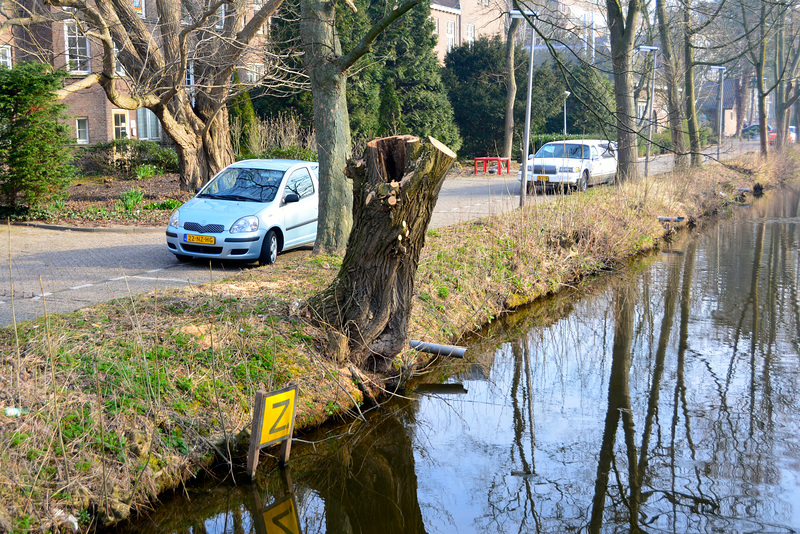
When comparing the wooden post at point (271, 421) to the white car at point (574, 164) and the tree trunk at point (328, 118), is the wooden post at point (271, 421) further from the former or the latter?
the white car at point (574, 164)

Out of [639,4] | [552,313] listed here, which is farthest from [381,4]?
[552,313]

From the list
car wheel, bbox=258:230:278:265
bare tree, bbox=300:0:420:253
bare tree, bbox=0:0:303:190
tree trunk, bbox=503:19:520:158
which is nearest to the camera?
bare tree, bbox=300:0:420:253

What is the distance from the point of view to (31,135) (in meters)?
15.0

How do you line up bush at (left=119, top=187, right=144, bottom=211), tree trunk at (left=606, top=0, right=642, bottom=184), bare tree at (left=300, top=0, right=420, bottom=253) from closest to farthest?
bare tree at (left=300, top=0, right=420, bottom=253) < bush at (left=119, top=187, right=144, bottom=211) < tree trunk at (left=606, top=0, right=642, bottom=184)

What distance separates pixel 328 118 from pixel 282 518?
641cm

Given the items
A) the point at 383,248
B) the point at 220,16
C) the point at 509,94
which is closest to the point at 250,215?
the point at 383,248

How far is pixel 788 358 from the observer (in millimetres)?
8227

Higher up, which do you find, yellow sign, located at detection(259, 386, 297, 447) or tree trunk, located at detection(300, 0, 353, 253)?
tree trunk, located at detection(300, 0, 353, 253)

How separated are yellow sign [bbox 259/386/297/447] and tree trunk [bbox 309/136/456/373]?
4.67 feet

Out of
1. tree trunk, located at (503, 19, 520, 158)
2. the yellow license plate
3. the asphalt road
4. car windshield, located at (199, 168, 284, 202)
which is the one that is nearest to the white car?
the asphalt road

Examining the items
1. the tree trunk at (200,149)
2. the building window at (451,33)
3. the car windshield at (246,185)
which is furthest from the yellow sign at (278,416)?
the building window at (451,33)

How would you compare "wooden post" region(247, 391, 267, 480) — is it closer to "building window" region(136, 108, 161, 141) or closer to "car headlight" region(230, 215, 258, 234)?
"car headlight" region(230, 215, 258, 234)

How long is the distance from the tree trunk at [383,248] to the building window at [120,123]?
28.7 meters

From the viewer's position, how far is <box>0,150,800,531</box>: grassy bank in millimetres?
4578
